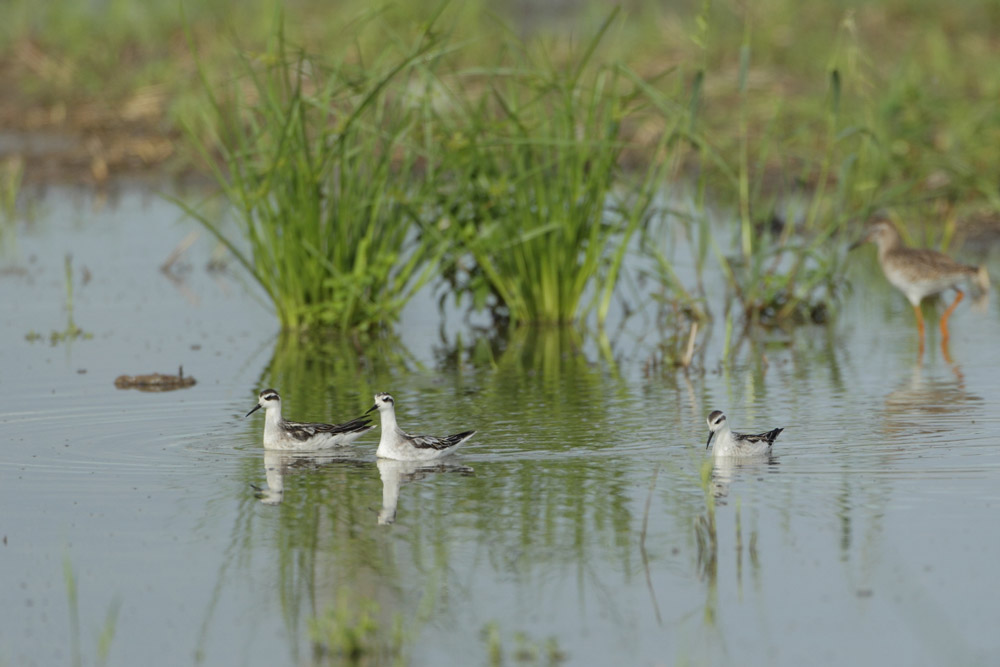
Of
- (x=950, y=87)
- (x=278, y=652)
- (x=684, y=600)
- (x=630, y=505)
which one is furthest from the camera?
(x=950, y=87)

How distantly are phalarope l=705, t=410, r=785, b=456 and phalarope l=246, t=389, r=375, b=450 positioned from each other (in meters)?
1.97

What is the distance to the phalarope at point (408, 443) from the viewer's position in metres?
8.40

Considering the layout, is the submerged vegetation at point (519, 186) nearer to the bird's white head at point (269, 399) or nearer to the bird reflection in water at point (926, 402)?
the bird reflection in water at point (926, 402)

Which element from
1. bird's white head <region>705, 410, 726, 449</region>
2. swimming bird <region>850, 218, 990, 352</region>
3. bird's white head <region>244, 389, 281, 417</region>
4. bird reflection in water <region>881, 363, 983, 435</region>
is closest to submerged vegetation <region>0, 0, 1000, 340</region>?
swimming bird <region>850, 218, 990, 352</region>

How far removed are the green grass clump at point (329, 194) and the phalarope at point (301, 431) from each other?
2742 mm

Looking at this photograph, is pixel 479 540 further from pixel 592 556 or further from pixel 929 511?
pixel 929 511

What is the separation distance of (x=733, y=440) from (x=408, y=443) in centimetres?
170

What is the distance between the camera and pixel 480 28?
2712 centimetres

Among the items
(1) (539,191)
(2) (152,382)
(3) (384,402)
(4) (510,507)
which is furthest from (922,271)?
(4) (510,507)

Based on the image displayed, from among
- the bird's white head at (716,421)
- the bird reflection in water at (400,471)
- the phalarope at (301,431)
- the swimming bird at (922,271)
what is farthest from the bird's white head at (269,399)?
the swimming bird at (922,271)

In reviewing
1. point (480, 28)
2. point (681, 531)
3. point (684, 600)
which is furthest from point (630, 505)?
point (480, 28)

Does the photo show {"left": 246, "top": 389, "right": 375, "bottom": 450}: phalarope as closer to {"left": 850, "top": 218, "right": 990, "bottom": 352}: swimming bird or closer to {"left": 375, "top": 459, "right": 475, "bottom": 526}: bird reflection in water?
{"left": 375, "top": 459, "right": 475, "bottom": 526}: bird reflection in water

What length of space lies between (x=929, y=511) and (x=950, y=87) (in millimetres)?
16008

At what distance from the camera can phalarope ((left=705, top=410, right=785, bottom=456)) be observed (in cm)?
824
